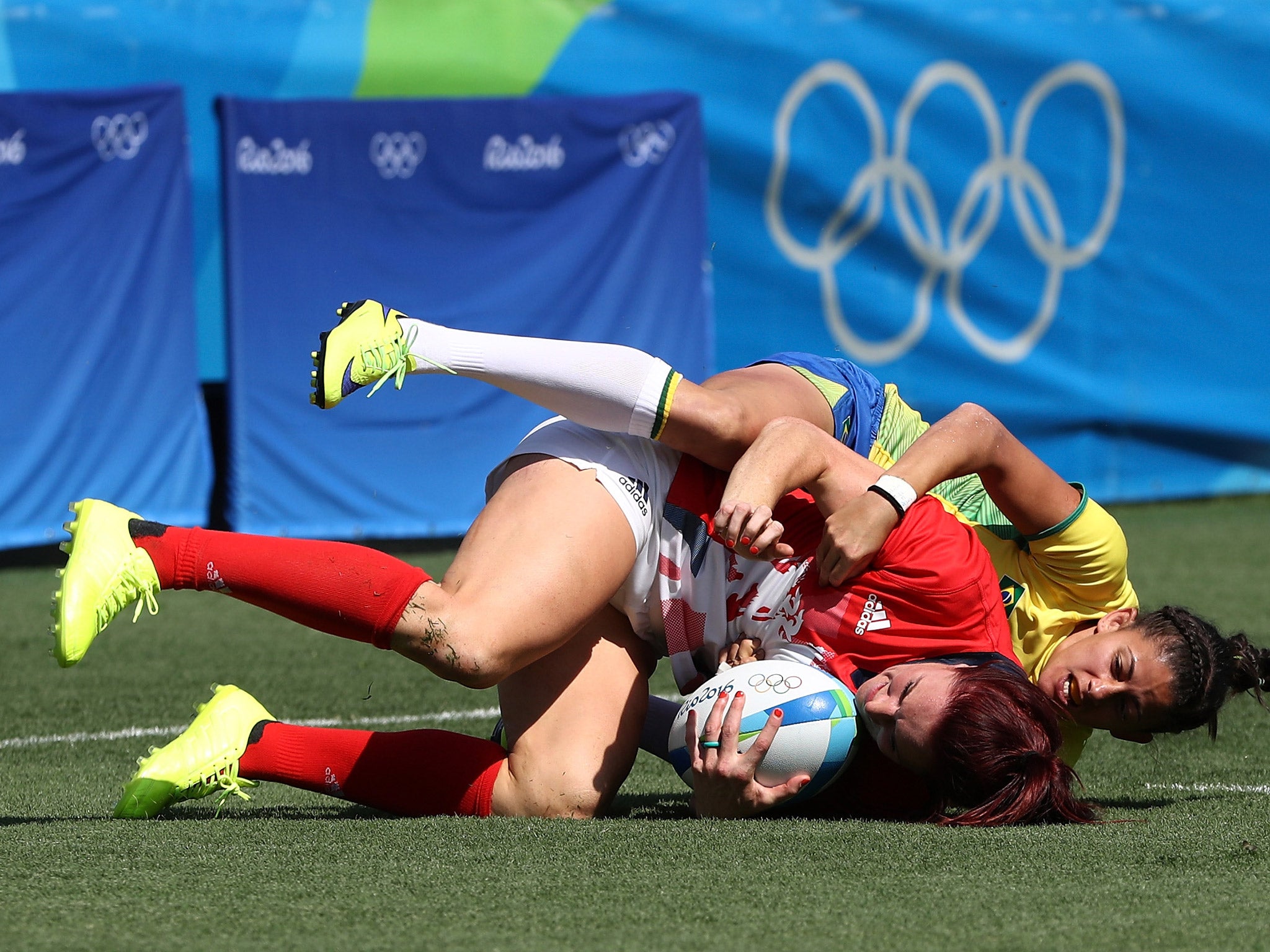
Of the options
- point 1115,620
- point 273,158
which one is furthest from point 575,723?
point 273,158

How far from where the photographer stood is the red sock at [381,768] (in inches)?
128

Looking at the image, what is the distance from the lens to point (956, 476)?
3307mm

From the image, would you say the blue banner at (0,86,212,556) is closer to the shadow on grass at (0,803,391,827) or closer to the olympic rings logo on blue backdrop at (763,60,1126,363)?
the olympic rings logo on blue backdrop at (763,60,1126,363)

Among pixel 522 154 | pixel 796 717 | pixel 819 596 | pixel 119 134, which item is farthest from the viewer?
pixel 522 154

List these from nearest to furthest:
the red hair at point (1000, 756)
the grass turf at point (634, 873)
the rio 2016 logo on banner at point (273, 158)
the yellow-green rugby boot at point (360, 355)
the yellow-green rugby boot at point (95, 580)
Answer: the grass turf at point (634, 873) < the yellow-green rugby boot at point (95, 580) < the red hair at point (1000, 756) < the yellow-green rugby boot at point (360, 355) < the rio 2016 logo on banner at point (273, 158)

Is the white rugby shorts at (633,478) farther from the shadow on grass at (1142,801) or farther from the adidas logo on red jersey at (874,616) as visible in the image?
the shadow on grass at (1142,801)

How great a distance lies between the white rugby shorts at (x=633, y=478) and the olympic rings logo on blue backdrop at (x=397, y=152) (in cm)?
470

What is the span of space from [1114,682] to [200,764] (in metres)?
1.85

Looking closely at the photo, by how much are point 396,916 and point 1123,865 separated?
1232 mm

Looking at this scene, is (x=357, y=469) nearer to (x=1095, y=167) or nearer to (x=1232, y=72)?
(x=1095, y=167)

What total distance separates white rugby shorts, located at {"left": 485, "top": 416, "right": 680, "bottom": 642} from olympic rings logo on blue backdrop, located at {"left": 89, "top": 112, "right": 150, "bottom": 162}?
4.73 m

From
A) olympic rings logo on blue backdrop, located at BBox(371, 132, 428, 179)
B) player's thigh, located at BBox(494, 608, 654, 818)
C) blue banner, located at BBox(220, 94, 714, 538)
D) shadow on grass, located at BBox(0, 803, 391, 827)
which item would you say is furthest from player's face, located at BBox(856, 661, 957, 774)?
olympic rings logo on blue backdrop, located at BBox(371, 132, 428, 179)

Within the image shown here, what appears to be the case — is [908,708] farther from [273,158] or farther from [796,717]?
[273,158]

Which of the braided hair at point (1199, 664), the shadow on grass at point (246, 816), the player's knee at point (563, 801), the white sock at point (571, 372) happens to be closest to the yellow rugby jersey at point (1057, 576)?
the braided hair at point (1199, 664)
